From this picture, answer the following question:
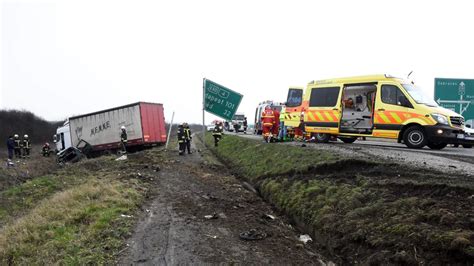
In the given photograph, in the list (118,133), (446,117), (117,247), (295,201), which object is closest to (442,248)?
(295,201)

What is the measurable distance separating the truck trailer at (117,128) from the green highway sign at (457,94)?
19.3 meters

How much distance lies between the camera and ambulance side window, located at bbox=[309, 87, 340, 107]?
14992 millimetres

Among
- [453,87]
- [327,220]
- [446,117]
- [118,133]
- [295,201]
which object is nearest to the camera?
[327,220]

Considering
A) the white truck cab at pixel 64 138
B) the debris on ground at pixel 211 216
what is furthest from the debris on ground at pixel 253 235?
the white truck cab at pixel 64 138

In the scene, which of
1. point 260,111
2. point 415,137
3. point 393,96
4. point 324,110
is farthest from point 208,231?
point 260,111

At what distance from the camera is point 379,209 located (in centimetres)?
525

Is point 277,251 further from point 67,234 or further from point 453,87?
point 453,87

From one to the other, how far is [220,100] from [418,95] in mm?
11356

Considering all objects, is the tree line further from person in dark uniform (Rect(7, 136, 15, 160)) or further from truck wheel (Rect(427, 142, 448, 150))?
truck wheel (Rect(427, 142, 448, 150))

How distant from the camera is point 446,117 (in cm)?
1195

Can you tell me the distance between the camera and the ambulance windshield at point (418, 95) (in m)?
12.6

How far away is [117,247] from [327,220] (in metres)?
3.09

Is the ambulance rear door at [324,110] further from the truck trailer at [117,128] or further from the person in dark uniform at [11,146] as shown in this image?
the person in dark uniform at [11,146]

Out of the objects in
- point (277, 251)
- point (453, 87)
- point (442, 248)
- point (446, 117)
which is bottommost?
point (277, 251)
